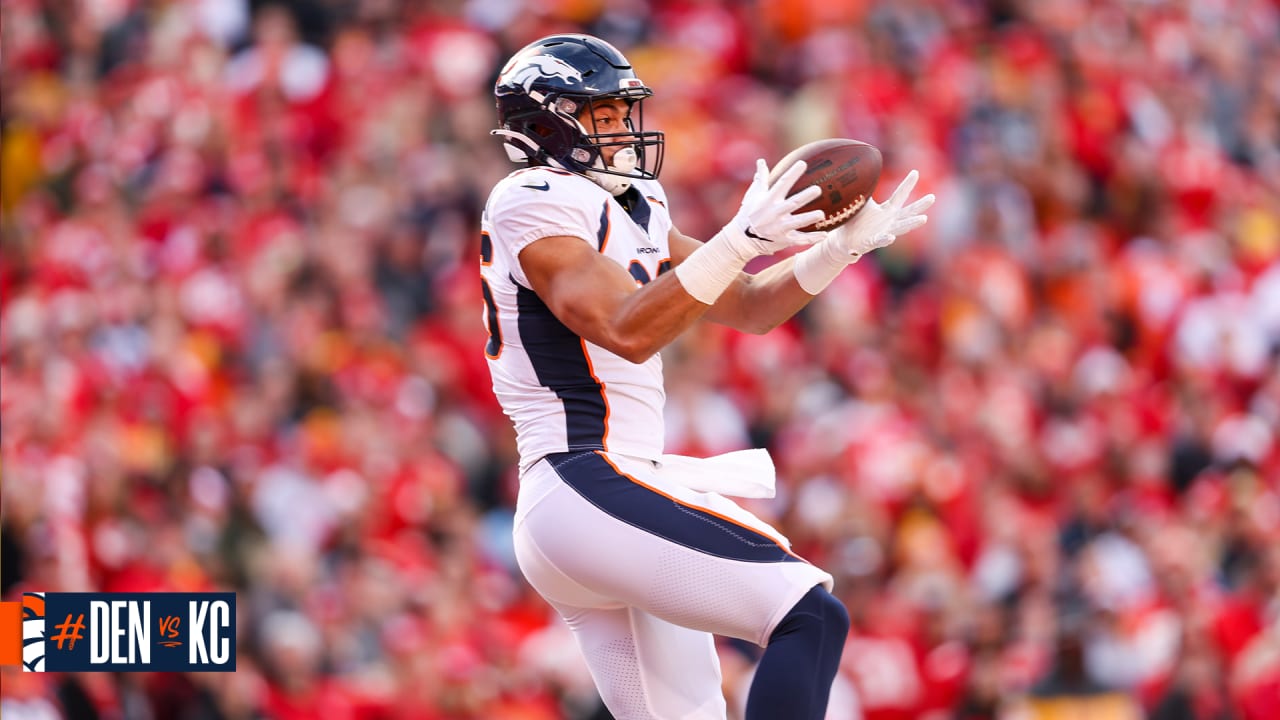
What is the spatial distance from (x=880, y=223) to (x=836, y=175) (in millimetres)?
273

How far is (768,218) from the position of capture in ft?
14.9

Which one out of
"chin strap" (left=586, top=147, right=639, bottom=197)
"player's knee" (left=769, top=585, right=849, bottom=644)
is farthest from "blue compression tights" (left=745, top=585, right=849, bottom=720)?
"chin strap" (left=586, top=147, right=639, bottom=197)

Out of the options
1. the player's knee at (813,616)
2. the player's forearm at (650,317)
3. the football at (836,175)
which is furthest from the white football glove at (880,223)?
the player's knee at (813,616)

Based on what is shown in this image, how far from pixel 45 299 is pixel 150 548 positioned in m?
2.75

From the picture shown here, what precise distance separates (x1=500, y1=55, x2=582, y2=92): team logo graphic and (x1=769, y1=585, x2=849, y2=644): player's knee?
1446 mm

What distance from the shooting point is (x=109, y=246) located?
12.0 m

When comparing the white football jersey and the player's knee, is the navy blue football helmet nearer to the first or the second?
the white football jersey

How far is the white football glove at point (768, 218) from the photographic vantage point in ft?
14.9

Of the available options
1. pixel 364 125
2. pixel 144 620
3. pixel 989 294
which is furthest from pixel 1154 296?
pixel 144 620

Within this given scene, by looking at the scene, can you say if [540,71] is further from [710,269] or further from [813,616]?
[813,616]

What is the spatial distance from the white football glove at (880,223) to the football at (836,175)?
0.36 feet

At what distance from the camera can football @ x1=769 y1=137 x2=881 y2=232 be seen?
4684 mm

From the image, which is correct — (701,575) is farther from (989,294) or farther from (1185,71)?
(1185,71)

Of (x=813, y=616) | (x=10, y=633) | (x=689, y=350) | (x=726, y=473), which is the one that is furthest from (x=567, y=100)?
(x=689, y=350)
